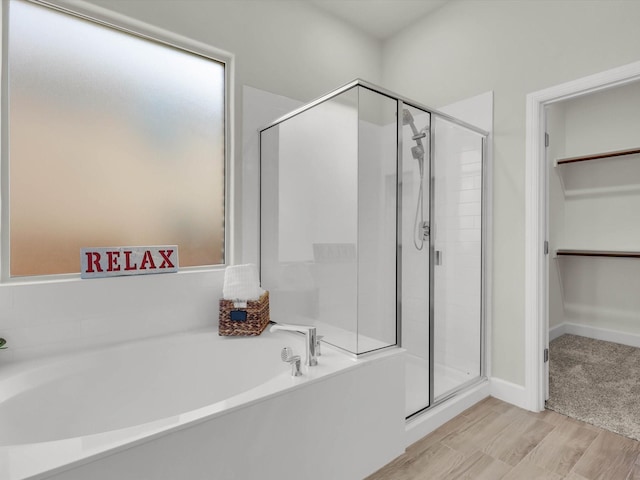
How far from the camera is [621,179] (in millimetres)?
3430

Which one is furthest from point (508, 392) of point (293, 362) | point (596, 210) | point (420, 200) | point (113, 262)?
point (113, 262)

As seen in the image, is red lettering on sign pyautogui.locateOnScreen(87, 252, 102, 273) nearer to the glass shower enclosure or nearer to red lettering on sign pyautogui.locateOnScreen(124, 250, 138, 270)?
red lettering on sign pyautogui.locateOnScreen(124, 250, 138, 270)

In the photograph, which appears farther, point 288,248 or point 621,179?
point 621,179

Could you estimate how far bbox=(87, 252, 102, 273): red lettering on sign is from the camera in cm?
180

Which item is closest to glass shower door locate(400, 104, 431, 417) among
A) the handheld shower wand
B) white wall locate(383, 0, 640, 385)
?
the handheld shower wand

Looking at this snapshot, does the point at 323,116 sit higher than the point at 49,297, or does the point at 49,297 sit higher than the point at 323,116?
the point at 323,116

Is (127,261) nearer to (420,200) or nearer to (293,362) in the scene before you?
(293,362)

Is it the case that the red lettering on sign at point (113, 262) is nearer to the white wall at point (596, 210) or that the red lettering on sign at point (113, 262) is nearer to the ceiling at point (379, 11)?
the ceiling at point (379, 11)

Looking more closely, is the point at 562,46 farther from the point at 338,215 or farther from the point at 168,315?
Answer: the point at 168,315

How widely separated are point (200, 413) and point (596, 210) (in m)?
4.17

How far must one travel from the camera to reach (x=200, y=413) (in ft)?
3.60

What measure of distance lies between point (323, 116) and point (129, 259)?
4.37 ft

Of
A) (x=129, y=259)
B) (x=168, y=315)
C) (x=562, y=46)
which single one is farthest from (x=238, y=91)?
(x=562, y=46)

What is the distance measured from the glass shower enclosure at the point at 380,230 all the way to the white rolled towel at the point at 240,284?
22 centimetres
